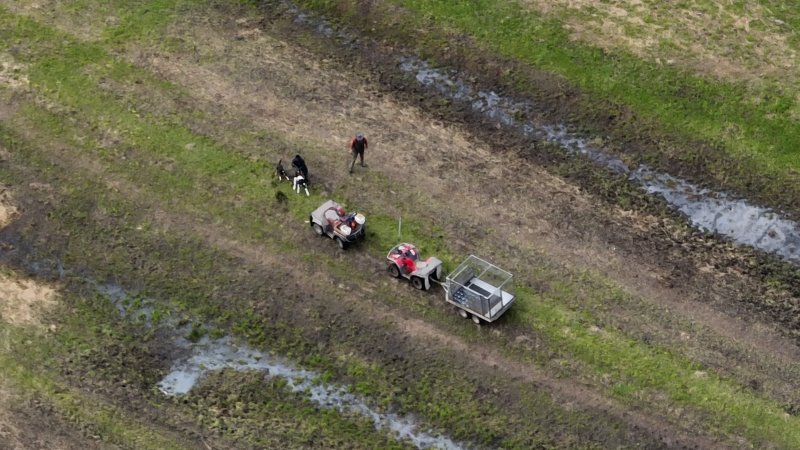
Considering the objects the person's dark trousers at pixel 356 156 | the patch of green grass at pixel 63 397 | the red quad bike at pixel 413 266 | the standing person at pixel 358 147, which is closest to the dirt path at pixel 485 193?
the person's dark trousers at pixel 356 156

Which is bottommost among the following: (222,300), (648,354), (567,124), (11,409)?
(11,409)

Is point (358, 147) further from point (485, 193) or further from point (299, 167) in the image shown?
point (485, 193)

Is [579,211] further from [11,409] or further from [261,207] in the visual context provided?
[11,409]

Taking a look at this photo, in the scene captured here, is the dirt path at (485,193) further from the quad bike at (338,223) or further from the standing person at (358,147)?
the quad bike at (338,223)

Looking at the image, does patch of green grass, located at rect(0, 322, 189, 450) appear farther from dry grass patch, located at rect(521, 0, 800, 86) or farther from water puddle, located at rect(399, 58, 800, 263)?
dry grass patch, located at rect(521, 0, 800, 86)

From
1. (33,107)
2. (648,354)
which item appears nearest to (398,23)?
(33,107)

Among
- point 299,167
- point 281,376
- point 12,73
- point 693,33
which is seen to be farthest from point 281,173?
point 693,33
